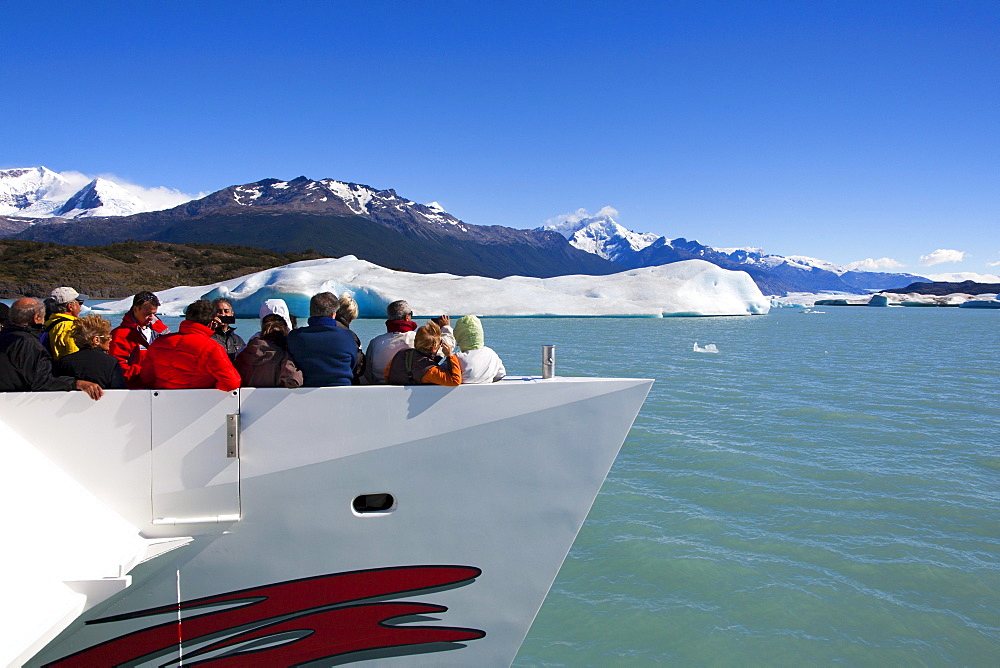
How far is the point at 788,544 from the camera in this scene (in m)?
5.18

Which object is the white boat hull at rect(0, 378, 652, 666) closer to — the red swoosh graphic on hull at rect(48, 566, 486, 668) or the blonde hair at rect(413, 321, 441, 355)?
the red swoosh graphic on hull at rect(48, 566, 486, 668)

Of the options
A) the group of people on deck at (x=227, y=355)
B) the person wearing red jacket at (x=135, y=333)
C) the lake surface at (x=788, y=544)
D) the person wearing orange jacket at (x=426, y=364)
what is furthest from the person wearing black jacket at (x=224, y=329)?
the lake surface at (x=788, y=544)

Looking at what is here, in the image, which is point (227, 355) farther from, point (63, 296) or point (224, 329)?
point (63, 296)

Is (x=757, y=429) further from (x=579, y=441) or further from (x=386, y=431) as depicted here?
(x=386, y=431)

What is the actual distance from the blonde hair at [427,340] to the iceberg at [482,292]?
36.8 metres

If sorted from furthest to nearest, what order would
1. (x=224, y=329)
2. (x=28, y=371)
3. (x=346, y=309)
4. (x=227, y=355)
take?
1. (x=224, y=329)
2. (x=346, y=309)
3. (x=227, y=355)
4. (x=28, y=371)

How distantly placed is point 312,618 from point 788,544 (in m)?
4.03

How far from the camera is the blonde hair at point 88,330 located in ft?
9.36

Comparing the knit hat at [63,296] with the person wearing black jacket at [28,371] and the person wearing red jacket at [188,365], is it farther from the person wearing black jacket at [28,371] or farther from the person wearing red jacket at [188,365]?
the person wearing red jacket at [188,365]

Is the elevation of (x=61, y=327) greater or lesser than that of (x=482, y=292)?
lesser

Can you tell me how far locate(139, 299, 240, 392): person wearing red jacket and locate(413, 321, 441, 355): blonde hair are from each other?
0.79m

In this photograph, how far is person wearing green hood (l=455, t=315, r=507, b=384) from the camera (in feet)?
9.50

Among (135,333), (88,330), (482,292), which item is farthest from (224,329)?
(482,292)

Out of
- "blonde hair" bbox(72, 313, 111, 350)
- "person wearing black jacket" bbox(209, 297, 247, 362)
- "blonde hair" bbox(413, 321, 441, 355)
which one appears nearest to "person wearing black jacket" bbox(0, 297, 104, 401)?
"blonde hair" bbox(72, 313, 111, 350)
